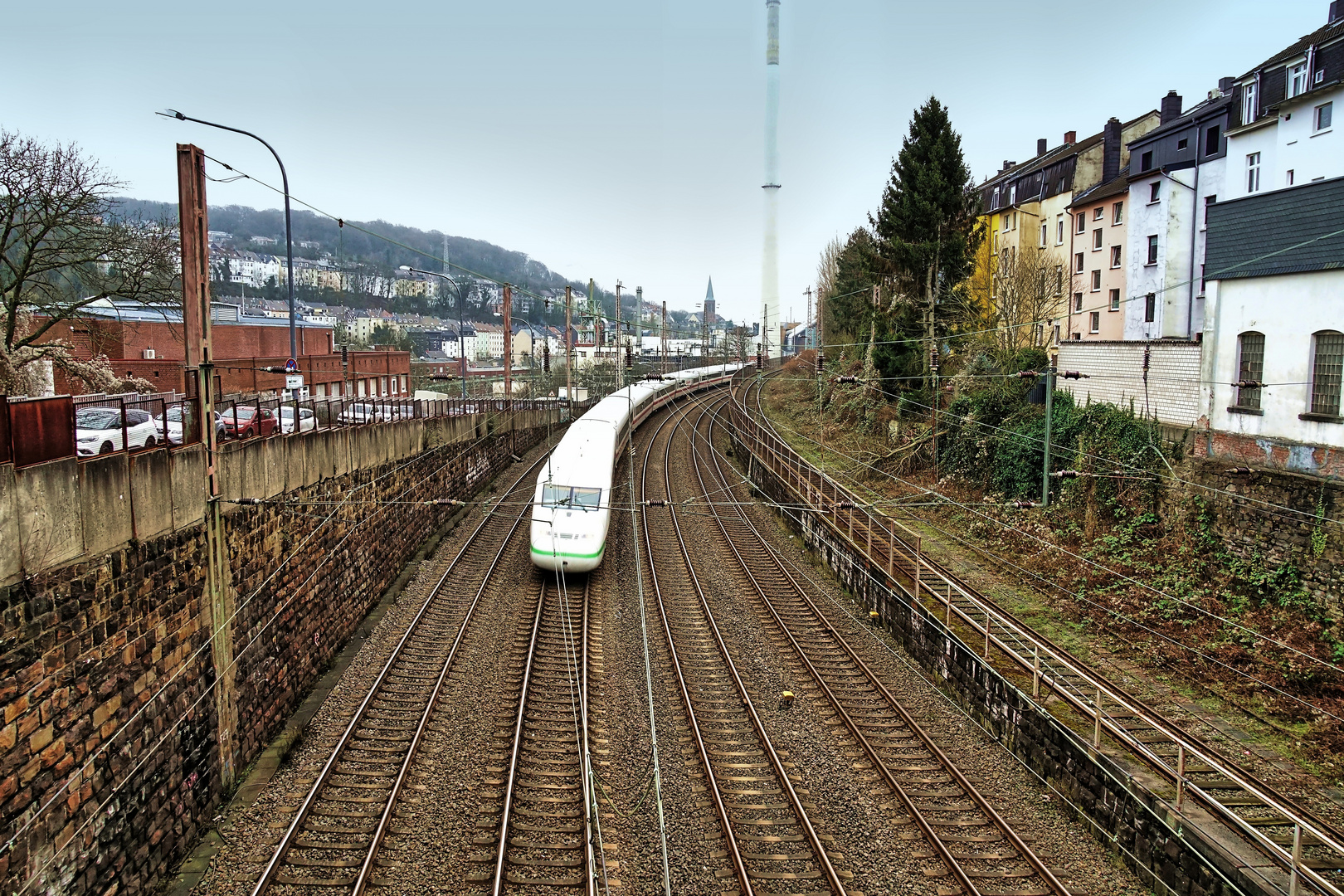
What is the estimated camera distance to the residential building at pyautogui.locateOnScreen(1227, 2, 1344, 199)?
834 inches

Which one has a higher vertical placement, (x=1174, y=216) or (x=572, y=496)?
(x=1174, y=216)

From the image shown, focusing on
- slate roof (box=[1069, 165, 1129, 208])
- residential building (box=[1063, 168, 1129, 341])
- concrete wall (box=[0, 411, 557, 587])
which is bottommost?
concrete wall (box=[0, 411, 557, 587])

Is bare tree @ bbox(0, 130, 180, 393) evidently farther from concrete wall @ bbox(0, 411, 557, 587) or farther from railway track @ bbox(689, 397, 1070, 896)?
railway track @ bbox(689, 397, 1070, 896)

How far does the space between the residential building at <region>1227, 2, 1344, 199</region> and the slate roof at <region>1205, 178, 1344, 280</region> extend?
23.2 feet

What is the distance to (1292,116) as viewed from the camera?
22.5 m

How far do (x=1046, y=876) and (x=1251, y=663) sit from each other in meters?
5.35

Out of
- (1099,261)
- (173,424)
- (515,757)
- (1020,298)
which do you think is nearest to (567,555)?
(515,757)

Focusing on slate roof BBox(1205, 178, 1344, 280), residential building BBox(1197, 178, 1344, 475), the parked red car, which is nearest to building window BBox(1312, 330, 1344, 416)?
residential building BBox(1197, 178, 1344, 475)

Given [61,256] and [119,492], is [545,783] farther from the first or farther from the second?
[61,256]

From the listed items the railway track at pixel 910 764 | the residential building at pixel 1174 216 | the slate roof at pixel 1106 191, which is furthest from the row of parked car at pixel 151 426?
the slate roof at pixel 1106 191

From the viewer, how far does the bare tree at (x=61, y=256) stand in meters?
15.5

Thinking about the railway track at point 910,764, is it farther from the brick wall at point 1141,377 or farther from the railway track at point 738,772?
the brick wall at point 1141,377

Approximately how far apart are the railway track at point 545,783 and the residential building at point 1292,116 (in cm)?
1990

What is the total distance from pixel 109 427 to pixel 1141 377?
19.8 m
